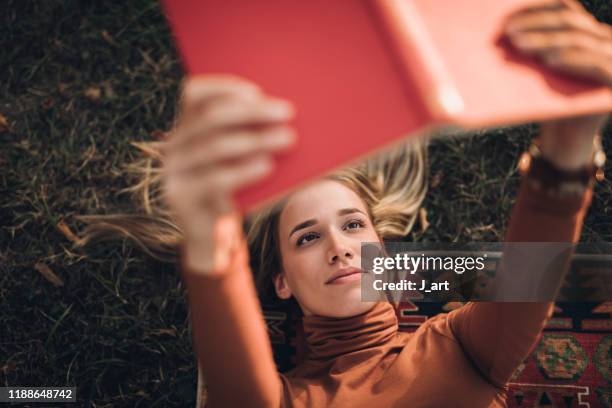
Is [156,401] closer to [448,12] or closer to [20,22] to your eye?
[20,22]

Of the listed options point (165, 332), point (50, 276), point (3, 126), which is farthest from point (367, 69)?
point (3, 126)

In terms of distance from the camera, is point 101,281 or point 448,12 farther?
point 101,281

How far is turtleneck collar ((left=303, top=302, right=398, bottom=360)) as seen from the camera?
6.24 ft

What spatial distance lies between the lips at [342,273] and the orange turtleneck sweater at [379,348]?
161 mm

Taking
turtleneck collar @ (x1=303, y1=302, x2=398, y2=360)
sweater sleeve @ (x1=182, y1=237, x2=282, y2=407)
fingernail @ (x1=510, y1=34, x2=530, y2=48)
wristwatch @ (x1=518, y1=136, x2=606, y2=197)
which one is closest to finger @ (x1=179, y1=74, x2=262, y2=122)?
sweater sleeve @ (x1=182, y1=237, x2=282, y2=407)

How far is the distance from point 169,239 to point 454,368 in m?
1.41

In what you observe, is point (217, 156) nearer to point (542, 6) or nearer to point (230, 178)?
point (230, 178)

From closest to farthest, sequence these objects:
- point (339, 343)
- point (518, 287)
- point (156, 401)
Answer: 1. point (518, 287)
2. point (339, 343)
3. point (156, 401)

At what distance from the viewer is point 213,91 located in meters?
0.87

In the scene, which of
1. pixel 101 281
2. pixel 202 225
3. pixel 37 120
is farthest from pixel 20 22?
pixel 202 225

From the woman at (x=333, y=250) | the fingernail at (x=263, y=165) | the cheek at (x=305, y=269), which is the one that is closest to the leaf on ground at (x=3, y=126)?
the woman at (x=333, y=250)

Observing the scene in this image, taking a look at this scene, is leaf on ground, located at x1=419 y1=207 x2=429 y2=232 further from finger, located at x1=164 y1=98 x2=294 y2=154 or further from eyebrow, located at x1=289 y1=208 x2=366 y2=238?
finger, located at x1=164 y1=98 x2=294 y2=154

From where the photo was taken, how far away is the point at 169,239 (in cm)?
255

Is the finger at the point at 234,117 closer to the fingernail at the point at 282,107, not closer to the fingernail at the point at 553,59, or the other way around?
the fingernail at the point at 282,107
